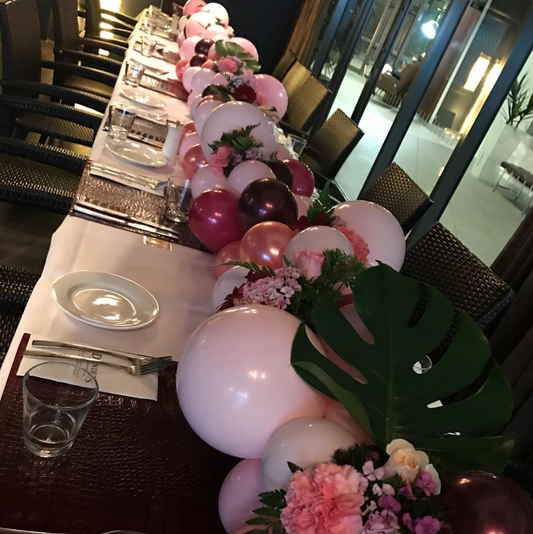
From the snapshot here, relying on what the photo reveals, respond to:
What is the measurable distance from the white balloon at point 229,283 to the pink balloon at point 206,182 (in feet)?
1.52

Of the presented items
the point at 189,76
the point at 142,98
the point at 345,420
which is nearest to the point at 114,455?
the point at 345,420

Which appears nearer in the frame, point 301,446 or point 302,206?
point 301,446

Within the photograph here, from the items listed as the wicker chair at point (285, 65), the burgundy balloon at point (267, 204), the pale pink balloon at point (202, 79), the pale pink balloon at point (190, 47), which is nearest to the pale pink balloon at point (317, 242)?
the burgundy balloon at point (267, 204)

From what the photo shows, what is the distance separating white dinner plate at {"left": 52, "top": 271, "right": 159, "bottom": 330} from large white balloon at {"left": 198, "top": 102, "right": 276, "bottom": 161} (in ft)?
2.04

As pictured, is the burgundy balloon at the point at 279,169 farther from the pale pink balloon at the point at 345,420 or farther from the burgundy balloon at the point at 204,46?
the burgundy balloon at the point at 204,46

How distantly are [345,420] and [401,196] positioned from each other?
5.50ft

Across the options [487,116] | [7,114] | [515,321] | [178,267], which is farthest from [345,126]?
[178,267]

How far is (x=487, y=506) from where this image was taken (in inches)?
22.8

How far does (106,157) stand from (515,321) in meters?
1.55

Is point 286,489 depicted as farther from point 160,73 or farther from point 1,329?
point 160,73

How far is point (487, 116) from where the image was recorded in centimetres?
299

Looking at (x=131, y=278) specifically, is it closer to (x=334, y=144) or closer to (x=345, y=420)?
(x=345, y=420)

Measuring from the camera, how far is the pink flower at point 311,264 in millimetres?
973

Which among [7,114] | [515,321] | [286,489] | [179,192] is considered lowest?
[7,114]
